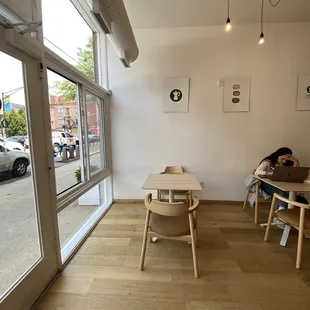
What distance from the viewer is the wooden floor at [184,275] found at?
1603 mm

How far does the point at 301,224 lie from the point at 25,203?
255 centimetres

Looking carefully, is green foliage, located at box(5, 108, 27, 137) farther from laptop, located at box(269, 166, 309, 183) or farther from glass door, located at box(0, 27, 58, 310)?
laptop, located at box(269, 166, 309, 183)

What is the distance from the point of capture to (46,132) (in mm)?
1774

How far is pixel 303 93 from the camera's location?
340 centimetres

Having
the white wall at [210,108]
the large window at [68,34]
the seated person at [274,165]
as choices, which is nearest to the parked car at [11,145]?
the large window at [68,34]

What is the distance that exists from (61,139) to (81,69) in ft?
3.77

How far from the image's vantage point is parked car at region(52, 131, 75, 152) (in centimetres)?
218

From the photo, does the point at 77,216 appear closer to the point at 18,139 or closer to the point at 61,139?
the point at 61,139

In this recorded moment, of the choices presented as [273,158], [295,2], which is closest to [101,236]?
[273,158]

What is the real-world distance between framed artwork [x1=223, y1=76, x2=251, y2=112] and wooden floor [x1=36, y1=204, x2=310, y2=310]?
202 centimetres

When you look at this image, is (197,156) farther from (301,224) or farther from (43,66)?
(43,66)

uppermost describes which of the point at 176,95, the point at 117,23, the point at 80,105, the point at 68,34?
the point at 68,34

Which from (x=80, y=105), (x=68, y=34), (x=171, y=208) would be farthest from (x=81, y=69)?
(x=171, y=208)

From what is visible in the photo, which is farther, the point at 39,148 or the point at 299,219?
the point at 299,219
